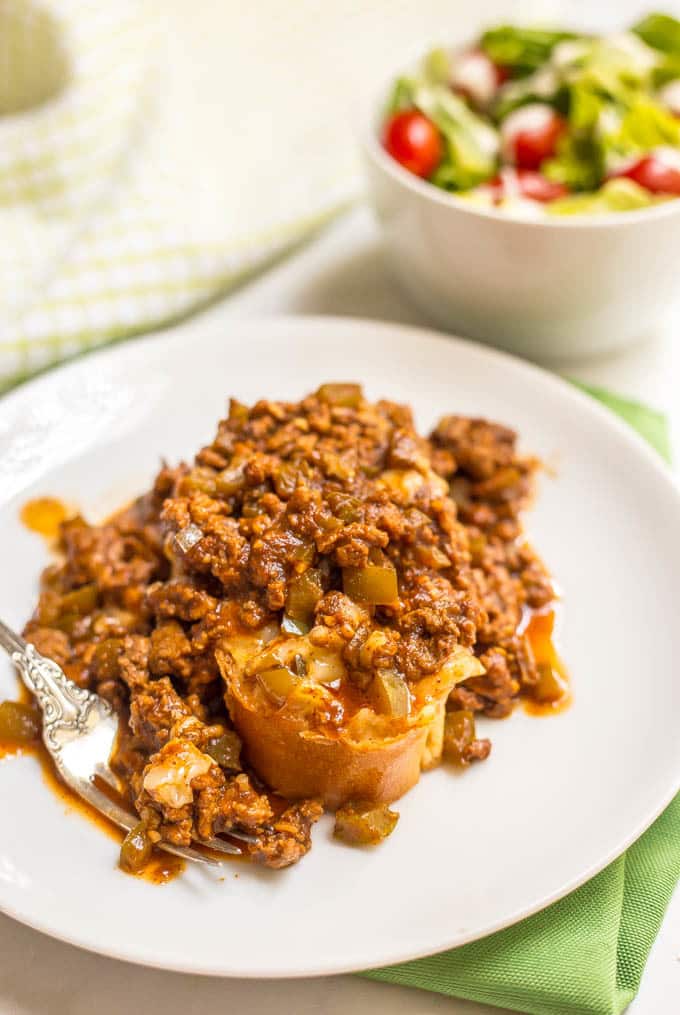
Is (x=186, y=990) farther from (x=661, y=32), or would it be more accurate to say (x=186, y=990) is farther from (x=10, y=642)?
(x=661, y=32)

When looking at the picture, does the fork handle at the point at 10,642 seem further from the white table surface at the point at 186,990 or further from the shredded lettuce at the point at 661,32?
the shredded lettuce at the point at 661,32

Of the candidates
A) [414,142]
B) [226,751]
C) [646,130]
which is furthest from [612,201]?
[226,751]

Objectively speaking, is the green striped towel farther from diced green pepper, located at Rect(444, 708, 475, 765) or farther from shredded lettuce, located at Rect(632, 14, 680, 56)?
diced green pepper, located at Rect(444, 708, 475, 765)

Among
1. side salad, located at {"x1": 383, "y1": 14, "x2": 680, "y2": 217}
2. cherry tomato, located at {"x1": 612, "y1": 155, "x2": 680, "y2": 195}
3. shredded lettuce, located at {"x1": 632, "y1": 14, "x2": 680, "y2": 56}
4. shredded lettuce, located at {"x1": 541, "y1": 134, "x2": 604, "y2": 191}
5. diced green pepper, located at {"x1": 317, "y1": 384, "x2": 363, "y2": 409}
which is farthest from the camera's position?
shredded lettuce, located at {"x1": 632, "y1": 14, "x2": 680, "y2": 56}

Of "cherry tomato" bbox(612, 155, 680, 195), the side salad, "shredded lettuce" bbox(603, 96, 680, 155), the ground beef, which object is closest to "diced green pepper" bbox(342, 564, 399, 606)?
the ground beef

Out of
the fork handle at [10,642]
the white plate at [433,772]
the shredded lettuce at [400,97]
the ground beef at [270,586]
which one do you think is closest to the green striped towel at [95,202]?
the white plate at [433,772]

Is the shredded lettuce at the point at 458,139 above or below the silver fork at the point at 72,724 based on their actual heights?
above

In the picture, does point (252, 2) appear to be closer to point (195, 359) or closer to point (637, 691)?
point (195, 359)
